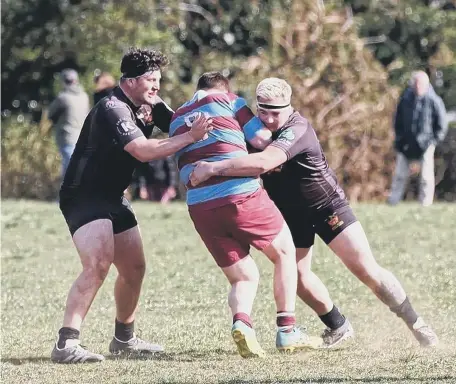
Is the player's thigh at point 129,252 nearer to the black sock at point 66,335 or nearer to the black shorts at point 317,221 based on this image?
the black sock at point 66,335

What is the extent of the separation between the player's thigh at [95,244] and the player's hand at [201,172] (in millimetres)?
692

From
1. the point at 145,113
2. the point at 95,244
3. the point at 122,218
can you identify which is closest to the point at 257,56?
the point at 145,113

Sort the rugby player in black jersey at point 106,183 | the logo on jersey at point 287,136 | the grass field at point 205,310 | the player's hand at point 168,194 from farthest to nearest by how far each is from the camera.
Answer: the player's hand at point 168,194 < the rugby player in black jersey at point 106,183 < the logo on jersey at point 287,136 < the grass field at point 205,310

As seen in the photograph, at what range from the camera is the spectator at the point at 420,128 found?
17484mm

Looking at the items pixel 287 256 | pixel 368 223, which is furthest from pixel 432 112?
pixel 287 256

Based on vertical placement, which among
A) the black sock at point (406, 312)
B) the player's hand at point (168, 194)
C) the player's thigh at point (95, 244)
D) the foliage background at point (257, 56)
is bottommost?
the player's hand at point (168, 194)

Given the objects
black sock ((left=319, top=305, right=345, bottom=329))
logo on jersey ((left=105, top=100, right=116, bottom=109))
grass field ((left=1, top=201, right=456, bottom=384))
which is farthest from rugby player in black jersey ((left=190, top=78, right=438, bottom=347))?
logo on jersey ((left=105, top=100, right=116, bottom=109))

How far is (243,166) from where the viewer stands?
7.10 m

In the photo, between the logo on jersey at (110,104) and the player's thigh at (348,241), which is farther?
the player's thigh at (348,241)

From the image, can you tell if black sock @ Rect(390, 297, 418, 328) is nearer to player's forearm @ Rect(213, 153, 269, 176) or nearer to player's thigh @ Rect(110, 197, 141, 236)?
player's forearm @ Rect(213, 153, 269, 176)

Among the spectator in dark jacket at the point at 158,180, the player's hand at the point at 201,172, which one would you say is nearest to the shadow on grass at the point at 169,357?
the player's hand at the point at 201,172

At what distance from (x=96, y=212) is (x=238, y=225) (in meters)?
0.91

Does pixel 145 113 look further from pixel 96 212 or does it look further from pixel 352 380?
pixel 352 380

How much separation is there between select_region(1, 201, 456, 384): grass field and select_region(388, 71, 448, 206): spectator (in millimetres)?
1404
